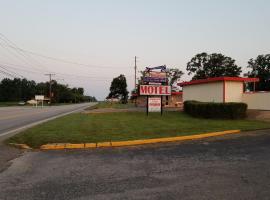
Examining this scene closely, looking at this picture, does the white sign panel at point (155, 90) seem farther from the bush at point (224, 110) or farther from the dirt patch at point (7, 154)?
the dirt patch at point (7, 154)

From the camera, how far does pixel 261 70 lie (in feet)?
290

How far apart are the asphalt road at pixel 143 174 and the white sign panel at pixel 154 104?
16698mm

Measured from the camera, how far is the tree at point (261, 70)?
8406 centimetres

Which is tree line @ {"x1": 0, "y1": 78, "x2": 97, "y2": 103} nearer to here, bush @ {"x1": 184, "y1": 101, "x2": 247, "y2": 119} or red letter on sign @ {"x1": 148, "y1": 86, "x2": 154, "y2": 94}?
red letter on sign @ {"x1": 148, "y1": 86, "x2": 154, "y2": 94}

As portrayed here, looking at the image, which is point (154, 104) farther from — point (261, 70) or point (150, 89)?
point (261, 70)

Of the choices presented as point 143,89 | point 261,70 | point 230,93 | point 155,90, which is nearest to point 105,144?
point 143,89

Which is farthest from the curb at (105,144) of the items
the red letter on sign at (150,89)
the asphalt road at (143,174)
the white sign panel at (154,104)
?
the white sign panel at (154,104)

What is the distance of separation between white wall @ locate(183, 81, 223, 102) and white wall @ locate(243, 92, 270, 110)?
2.28 meters

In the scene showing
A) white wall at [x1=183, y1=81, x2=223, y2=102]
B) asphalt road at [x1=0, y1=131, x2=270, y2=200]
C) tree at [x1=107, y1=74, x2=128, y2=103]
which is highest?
tree at [x1=107, y1=74, x2=128, y2=103]

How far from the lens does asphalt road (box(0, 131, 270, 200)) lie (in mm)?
5641

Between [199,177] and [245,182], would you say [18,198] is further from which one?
[245,182]

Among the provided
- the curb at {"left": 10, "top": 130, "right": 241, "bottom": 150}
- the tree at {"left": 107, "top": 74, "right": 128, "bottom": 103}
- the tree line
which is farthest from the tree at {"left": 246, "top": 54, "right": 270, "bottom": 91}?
the tree line

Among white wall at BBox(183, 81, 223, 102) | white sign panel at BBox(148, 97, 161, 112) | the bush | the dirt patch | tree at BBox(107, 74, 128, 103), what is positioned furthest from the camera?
tree at BBox(107, 74, 128, 103)

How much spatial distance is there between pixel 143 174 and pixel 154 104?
66.2 ft
